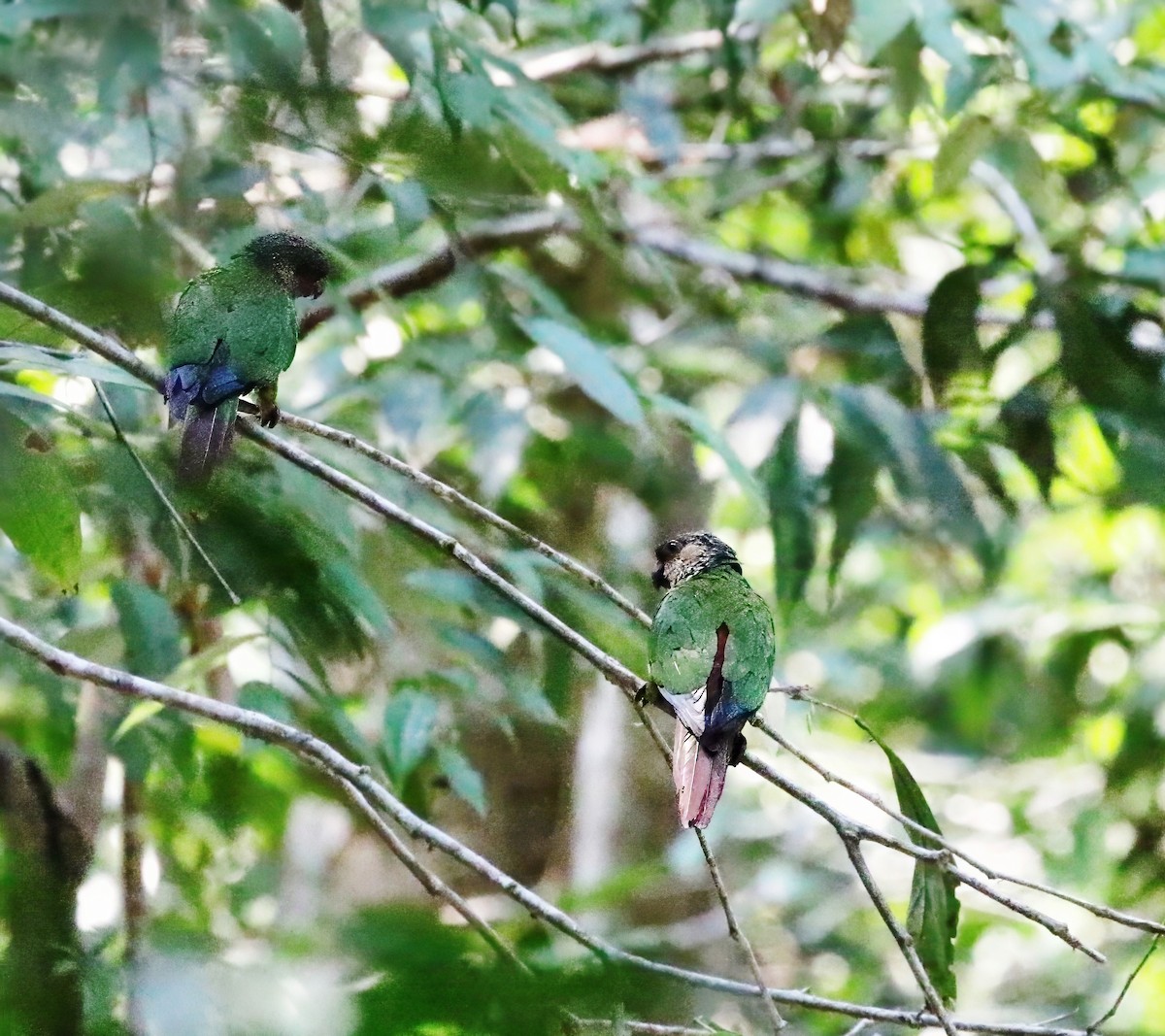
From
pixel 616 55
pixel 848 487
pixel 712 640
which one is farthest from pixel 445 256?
pixel 712 640

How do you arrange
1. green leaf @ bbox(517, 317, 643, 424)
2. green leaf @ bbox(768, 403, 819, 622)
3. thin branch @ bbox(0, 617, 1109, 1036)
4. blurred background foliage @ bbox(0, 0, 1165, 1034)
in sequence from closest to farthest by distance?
1. thin branch @ bbox(0, 617, 1109, 1036)
2. blurred background foliage @ bbox(0, 0, 1165, 1034)
3. green leaf @ bbox(517, 317, 643, 424)
4. green leaf @ bbox(768, 403, 819, 622)

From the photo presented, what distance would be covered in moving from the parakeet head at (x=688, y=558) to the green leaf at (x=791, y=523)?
0.72 meters

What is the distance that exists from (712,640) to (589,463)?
1.90 m

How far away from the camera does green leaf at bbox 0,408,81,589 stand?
1095 mm

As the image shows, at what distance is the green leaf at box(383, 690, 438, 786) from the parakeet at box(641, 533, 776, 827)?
2.19 ft

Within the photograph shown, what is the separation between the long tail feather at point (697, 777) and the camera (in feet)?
2.51

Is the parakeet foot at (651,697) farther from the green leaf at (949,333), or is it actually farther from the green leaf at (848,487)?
the green leaf at (949,333)

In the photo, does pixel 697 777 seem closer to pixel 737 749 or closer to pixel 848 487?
pixel 737 749

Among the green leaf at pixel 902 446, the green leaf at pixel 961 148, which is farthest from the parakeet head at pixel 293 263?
the green leaf at pixel 961 148

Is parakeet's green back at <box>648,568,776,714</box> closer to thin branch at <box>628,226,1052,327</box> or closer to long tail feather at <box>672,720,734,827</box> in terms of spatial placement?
long tail feather at <box>672,720,734,827</box>

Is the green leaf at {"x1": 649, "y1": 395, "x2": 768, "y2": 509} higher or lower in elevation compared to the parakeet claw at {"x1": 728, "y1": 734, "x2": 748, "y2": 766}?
higher

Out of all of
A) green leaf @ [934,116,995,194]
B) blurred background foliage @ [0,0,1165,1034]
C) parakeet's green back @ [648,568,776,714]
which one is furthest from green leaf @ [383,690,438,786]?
green leaf @ [934,116,995,194]

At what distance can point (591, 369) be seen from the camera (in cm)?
160

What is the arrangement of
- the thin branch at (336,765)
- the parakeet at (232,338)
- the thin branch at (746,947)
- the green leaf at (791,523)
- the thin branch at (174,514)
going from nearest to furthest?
the parakeet at (232,338) → the thin branch at (746,947) → the thin branch at (336,765) → the thin branch at (174,514) → the green leaf at (791,523)
